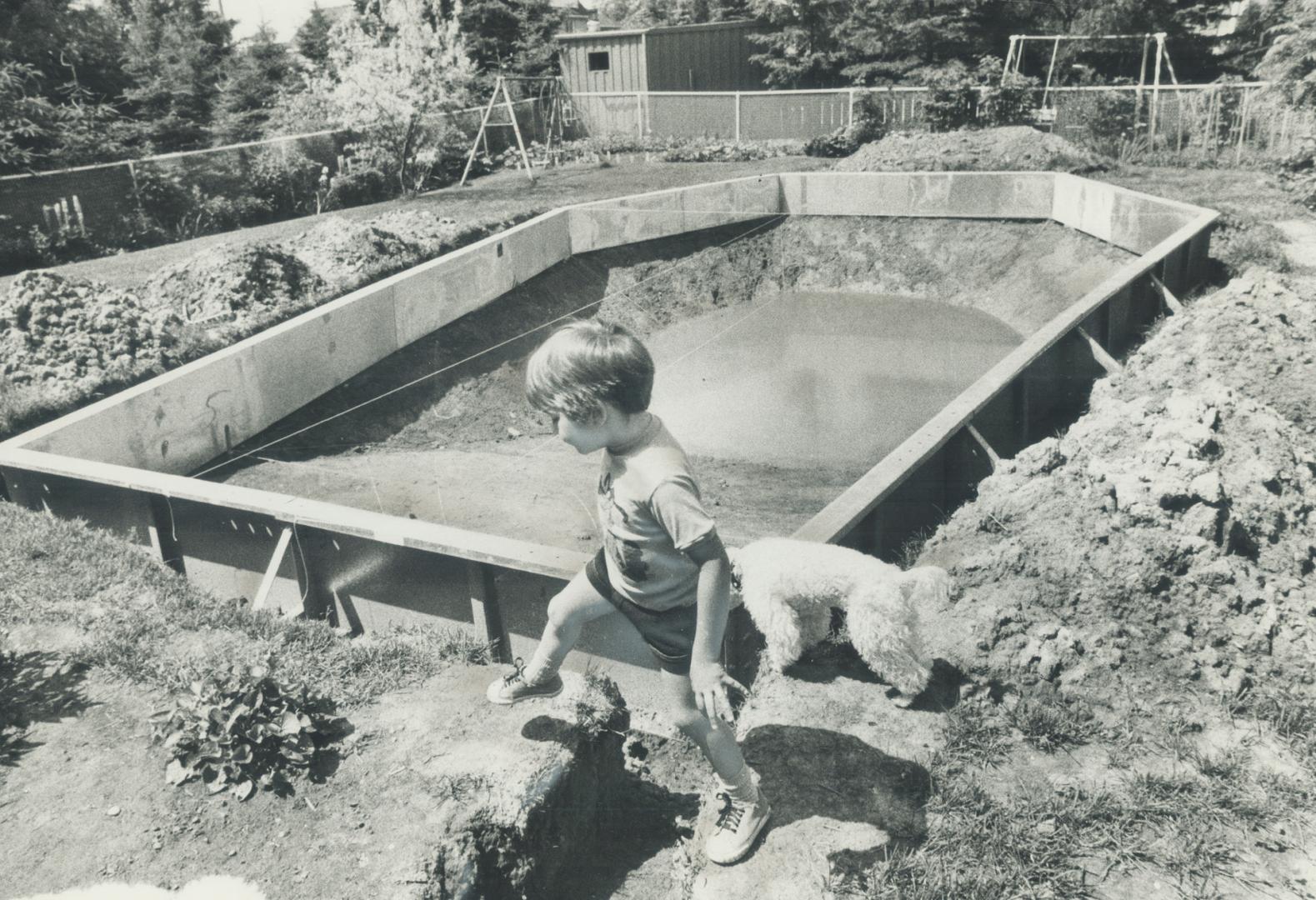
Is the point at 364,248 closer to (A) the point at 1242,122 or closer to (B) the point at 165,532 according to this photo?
(B) the point at 165,532

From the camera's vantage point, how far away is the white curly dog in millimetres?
4121

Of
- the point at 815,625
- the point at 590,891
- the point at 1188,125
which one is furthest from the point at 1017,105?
the point at 590,891

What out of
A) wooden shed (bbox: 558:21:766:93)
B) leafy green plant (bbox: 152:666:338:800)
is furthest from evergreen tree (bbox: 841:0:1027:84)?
leafy green plant (bbox: 152:666:338:800)

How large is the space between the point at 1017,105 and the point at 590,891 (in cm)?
1971

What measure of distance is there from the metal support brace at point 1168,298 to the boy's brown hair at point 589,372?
389 inches

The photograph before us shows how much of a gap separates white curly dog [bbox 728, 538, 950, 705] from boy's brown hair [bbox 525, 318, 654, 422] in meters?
1.48

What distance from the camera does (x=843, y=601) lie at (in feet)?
13.9

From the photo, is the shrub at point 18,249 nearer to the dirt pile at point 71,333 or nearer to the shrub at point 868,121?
the dirt pile at point 71,333

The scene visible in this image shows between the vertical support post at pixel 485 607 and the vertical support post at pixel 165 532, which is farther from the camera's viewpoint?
the vertical support post at pixel 165 532

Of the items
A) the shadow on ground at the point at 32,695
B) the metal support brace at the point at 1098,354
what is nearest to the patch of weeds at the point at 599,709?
the shadow on ground at the point at 32,695

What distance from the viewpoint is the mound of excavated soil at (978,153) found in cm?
1747

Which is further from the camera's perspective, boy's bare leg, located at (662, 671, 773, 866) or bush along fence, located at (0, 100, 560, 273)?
bush along fence, located at (0, 100, 560, 273)

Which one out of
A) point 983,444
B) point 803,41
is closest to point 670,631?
point 983,444

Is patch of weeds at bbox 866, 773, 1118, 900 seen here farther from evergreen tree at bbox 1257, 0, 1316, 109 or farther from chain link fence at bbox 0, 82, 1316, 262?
chain link fence at bbox 0, 82, 1316, 262
